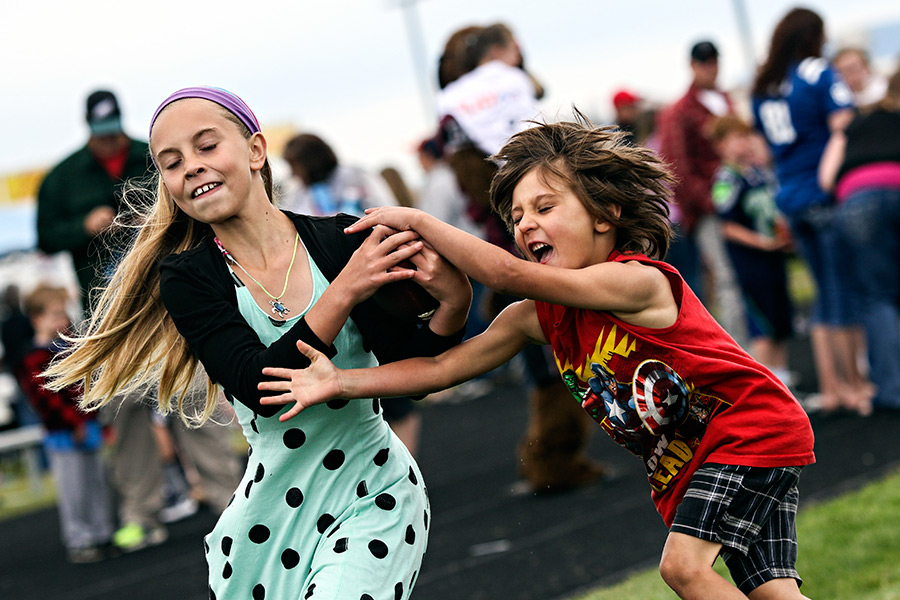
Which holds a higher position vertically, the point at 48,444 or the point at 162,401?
the point at 162,401

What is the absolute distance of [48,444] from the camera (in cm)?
768

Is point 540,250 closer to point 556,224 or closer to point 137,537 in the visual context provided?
point 556,224

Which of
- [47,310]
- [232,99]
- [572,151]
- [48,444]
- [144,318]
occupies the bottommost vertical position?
[48,444]

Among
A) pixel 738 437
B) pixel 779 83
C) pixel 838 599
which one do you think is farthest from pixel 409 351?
pixel 779 83

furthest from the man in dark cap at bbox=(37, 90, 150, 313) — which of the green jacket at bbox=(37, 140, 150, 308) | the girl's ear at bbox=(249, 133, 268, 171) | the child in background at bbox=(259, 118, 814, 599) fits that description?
the child in background at bbox=(259, 118, 814, 599)

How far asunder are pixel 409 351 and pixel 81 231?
4.35 meters

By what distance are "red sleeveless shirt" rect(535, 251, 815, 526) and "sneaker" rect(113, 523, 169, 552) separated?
5.38 metres

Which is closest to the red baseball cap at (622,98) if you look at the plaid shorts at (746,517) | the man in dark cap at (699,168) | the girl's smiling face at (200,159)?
the man in dark cap at (699,168)

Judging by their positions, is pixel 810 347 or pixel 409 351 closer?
pixel 409 351

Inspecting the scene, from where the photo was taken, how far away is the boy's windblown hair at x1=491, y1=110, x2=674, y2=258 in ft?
9.25

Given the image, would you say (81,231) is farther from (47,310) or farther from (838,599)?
(838,599)

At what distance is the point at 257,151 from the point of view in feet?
9.72

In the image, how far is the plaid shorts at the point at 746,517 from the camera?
2.74 metres

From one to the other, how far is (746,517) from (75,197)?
5.18 m
